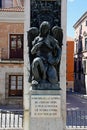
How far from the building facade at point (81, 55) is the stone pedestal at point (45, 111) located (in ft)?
84.1

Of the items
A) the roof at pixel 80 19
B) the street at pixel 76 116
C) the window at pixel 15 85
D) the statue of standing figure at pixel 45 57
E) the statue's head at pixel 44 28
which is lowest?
the street at pixel 76 116

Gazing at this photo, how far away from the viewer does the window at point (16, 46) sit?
67.1 ft

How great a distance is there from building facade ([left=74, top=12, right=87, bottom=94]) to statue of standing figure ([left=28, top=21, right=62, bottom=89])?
82.8 feet

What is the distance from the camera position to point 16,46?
20.5 meters

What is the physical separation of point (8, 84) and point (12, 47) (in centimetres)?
222

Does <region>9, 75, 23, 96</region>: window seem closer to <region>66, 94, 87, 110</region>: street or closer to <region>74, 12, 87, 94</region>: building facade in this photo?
<region>66, 94, 87, 110</region>: street

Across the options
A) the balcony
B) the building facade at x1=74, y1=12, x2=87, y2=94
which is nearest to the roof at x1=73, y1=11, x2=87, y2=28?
the building facade at x1=74, y1=12, x2=87, y2=94

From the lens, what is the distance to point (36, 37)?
9.12m

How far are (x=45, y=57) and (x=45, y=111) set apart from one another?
1.46 meters

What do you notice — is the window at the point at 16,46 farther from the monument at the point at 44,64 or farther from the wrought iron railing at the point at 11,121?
the monument at the point at 44,64

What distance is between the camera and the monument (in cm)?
847

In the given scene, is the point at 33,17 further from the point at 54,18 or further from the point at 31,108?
the point at 31,108

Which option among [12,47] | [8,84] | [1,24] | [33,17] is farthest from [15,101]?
[33,17]

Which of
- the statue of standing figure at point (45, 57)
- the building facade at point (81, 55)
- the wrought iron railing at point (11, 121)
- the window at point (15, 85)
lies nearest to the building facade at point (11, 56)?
the window at point (15, 85)
